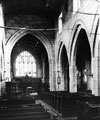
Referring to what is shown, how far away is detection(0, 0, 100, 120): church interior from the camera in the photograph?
28.6 ft

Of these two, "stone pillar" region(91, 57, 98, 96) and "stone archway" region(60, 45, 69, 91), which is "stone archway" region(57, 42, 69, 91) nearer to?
"stone archway" region(60, 45, 69, 91)

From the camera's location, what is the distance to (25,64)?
97.6 feet

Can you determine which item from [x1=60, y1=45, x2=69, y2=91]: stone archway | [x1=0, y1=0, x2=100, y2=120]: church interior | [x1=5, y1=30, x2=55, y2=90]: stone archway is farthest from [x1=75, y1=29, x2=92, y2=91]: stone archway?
[x1=5, y1=30, x2=55, y2=90]: stone archway

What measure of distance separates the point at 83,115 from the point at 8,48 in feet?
47.8

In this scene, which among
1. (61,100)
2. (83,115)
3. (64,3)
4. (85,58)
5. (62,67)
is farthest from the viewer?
(85,58)

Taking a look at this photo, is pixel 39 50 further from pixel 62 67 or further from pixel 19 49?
pixel 62 67

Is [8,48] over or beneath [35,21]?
beneath

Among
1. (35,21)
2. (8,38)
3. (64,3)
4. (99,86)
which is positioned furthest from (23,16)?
(99,86)

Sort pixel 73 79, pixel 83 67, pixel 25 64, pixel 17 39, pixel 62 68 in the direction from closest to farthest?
pixel 73 79 → pixel 62 68 → pixel 17 39 → pixel 83 67 → pixel 25 64

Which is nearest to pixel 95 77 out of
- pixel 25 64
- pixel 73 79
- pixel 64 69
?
pixel 73 79

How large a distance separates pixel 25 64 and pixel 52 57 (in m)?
9.53

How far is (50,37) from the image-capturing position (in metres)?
21.3

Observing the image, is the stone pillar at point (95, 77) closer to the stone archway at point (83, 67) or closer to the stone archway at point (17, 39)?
the stone archway at point (83, 67)

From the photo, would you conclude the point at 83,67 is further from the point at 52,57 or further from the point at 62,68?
the point at 52,57
